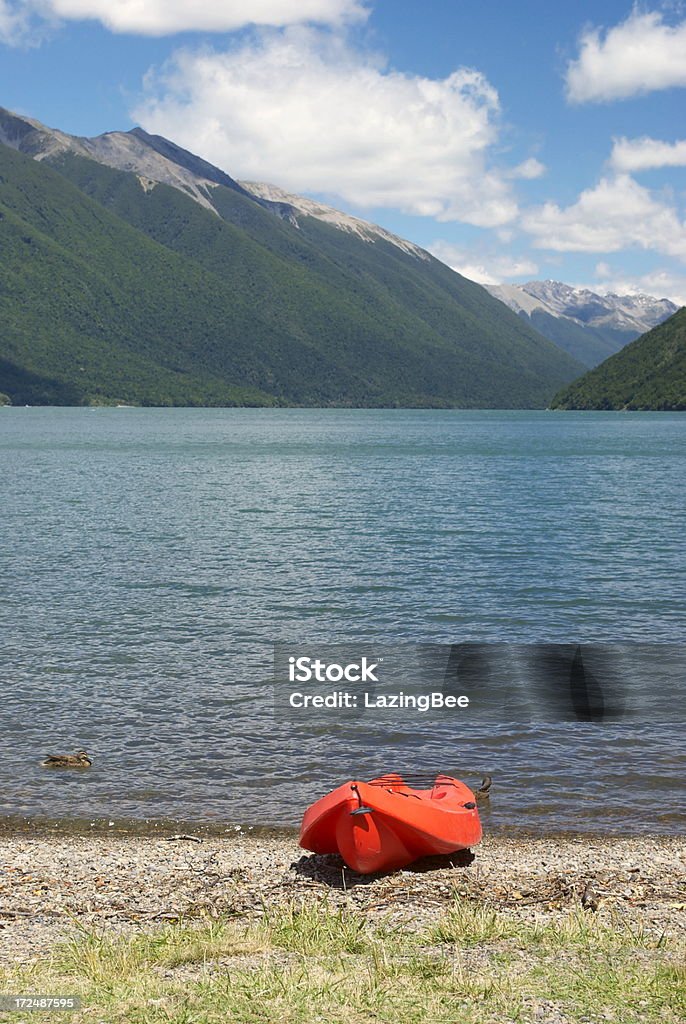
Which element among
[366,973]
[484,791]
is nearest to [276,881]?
[366,973]

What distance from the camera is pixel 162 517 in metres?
66.6

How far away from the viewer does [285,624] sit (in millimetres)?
33562

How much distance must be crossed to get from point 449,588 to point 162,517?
30423 mm

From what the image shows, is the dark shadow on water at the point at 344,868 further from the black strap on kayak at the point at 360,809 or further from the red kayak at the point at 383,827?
the black strap on kayak at the point at 360,809

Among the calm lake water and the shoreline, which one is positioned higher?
the calm lake water

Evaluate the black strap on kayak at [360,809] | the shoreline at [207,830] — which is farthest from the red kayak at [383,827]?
the shoreline at [207,830]

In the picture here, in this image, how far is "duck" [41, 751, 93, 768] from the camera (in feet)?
66.8

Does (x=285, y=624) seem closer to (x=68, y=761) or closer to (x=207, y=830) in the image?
(x=68, y=761)

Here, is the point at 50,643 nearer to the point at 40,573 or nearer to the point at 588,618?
the point at 40,573

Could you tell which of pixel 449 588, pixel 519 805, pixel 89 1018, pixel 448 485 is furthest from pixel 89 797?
pixel 448 485

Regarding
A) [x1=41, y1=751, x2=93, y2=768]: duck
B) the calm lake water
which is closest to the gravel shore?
the calm lake water

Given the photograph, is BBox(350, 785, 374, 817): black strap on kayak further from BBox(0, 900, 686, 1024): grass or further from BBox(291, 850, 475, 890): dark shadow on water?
BBox(0, 900, 686, 1024): grass

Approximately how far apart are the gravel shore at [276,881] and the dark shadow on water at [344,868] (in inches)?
1.2

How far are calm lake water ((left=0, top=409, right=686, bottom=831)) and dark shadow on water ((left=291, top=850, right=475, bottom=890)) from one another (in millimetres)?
2121
